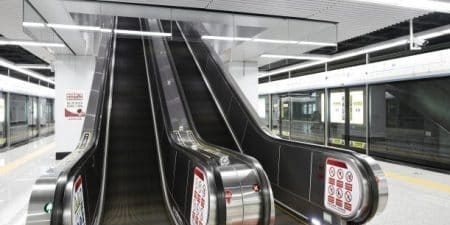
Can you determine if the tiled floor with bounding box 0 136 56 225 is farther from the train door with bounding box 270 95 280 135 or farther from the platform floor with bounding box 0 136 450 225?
the train door with bounding box 270 95 280 135

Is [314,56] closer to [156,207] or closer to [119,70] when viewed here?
[119,70]

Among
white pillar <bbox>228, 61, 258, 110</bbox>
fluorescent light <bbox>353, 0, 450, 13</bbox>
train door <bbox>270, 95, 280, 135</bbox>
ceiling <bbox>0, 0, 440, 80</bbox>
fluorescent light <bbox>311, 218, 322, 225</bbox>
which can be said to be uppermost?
ceiling <bbox>0, 0, 440, 80</bbox>

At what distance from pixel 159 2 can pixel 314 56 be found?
4.77m

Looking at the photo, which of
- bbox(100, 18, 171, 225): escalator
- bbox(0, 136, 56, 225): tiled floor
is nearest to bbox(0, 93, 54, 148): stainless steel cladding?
bbox(0, 136, 56, 225): tiled floor

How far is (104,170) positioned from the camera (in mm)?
4609

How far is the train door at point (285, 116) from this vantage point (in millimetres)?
14029

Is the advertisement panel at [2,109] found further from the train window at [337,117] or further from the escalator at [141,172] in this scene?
the train window at [337,117]

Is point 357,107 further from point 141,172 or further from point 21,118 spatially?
point 21,118

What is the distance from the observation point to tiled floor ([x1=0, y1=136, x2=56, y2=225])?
443 cm

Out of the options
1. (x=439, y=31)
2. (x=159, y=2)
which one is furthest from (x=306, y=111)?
(x=159, y=2)

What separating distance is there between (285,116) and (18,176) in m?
10.6

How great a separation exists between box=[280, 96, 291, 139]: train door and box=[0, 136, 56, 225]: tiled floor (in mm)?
9231

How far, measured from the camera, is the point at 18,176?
675cm

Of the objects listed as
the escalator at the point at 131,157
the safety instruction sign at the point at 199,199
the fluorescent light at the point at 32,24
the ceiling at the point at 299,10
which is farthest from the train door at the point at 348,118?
the fluorescent light at the point at 32,24
